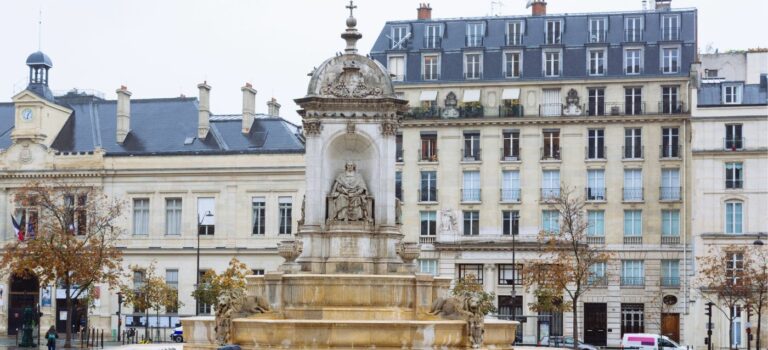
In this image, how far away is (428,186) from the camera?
80.9 m

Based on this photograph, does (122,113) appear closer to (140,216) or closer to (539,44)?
(140,216)

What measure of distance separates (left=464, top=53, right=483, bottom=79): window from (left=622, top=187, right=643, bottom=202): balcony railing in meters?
10.8

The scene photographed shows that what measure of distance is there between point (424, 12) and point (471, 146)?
10953 millimetres

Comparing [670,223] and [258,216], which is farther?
[258,216]

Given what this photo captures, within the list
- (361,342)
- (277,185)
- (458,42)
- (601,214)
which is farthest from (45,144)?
(361,342)

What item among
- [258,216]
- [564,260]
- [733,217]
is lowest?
[564,260]

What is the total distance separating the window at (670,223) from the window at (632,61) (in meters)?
8.34

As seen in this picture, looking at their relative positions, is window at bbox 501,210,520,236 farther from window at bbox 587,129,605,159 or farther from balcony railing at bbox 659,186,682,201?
balcony railing at bbox 659,186,682,201

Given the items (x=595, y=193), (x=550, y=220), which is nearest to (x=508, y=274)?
(x=550, y=220)

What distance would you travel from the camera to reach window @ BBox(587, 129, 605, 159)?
78.8 meters

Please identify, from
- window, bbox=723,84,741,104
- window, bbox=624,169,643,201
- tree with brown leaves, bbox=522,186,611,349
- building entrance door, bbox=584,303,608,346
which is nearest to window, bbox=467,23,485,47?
tree with brown leaves, bbox=522,186,611,349

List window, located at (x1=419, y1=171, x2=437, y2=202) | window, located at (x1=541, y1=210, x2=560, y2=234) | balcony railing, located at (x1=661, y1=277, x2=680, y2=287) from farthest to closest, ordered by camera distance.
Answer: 1. window, located at (x1=419, y1=171, x2=437, y2=202)
2. window, located at (x1=541, y1=210, x2=560, y2=234)
3. balcony railing, located at (x1=661, y1=277, x2=680, y2=287)

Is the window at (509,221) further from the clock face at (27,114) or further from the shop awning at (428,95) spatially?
the clock face at (27,114)

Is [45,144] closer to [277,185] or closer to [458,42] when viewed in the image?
[277,185]
